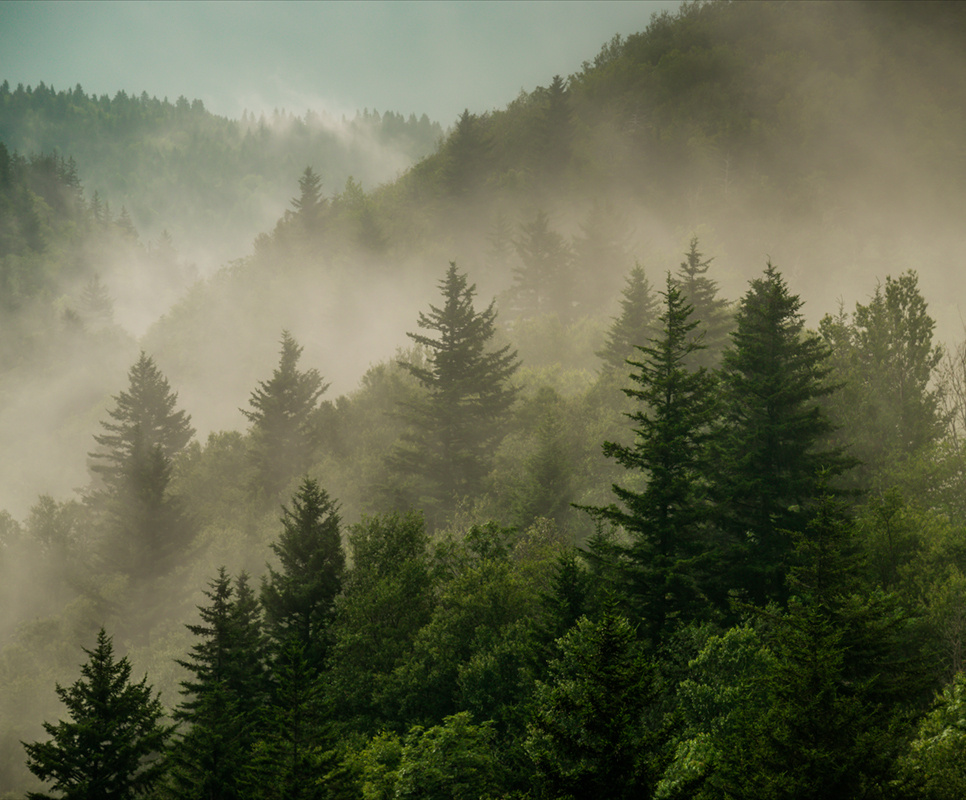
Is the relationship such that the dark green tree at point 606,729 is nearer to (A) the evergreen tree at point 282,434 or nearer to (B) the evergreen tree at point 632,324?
(B) the evergreen tree at point 632,324

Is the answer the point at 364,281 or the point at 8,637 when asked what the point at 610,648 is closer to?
the point at 8,637

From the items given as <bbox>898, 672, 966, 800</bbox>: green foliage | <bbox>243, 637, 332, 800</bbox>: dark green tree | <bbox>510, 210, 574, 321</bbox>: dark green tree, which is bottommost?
<bbox>898, 672, 966, 800</bbox>: green foliage

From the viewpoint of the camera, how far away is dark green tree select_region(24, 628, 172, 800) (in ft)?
65.4

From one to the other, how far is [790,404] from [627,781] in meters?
17.7

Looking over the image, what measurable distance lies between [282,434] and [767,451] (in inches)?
1517

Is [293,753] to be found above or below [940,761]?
above

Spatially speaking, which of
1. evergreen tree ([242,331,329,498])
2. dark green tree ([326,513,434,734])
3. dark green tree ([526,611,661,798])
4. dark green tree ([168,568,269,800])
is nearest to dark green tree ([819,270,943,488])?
dark green tree ([326,513,434,734])

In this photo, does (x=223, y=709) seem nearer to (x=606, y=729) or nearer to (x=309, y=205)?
(x=606, y=729)

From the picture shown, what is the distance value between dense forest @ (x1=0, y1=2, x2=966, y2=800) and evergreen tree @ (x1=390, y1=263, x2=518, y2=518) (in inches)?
10.2

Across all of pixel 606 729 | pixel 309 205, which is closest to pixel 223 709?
pixel 606 729

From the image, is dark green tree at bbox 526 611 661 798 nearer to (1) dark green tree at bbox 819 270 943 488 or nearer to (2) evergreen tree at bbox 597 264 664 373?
(1) dark green tree at bbox 819 270 943 488

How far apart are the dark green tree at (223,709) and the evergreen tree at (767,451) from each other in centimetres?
1685

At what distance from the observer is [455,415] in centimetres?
4275

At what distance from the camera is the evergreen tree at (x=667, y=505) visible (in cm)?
2103
